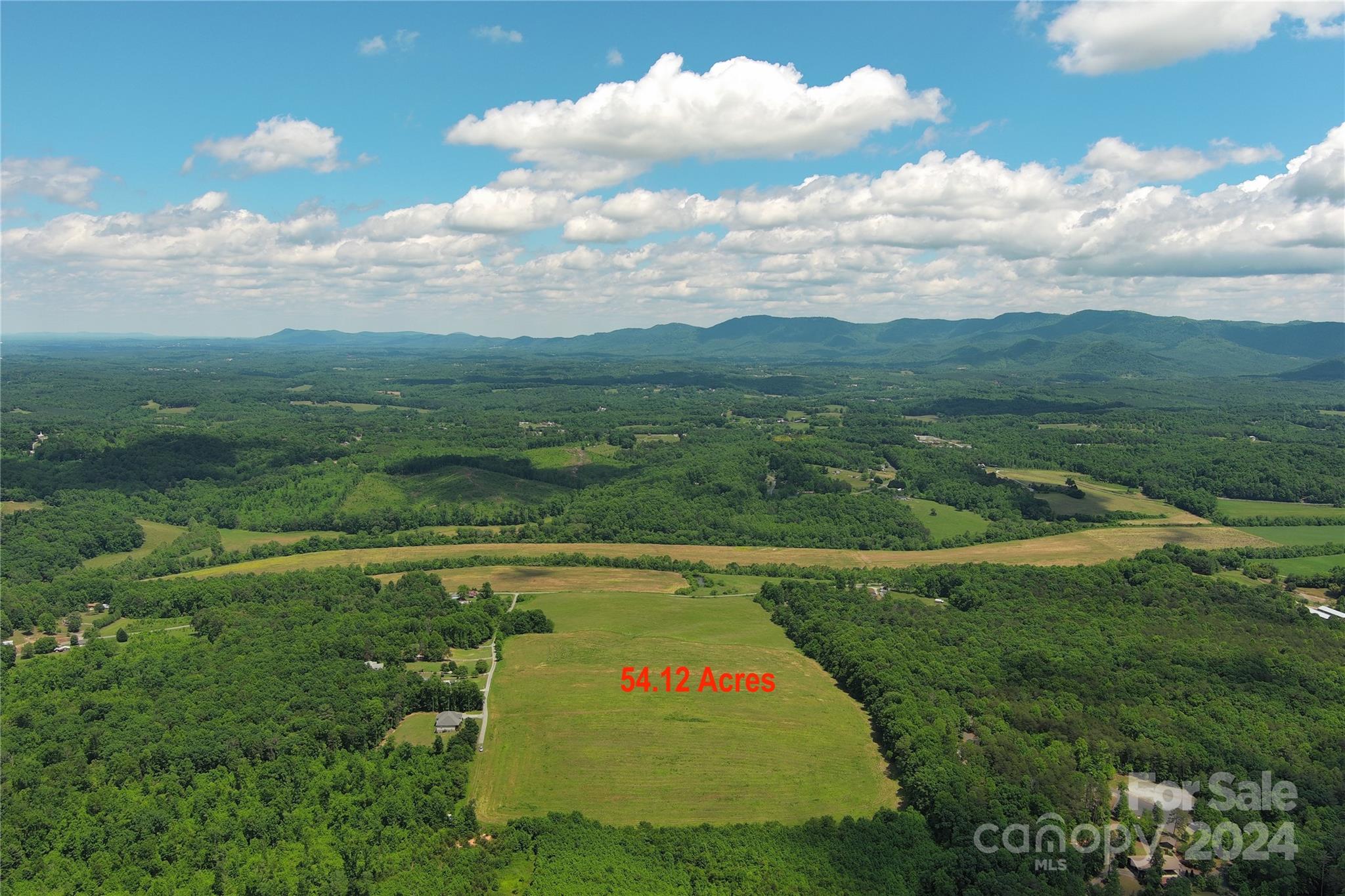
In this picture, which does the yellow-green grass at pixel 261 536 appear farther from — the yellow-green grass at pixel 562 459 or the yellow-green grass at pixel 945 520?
the yellow-green grass at pixel 945 520

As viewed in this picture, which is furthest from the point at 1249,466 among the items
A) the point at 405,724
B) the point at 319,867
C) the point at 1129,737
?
the point at 319,867

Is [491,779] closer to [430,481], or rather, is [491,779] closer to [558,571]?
[558,571]

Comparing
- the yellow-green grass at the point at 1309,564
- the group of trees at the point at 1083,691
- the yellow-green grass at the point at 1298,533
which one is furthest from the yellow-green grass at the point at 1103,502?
the group of trees at the point at 1083,691

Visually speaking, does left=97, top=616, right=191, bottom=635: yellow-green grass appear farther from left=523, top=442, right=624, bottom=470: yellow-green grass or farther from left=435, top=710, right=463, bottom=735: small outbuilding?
left=523, top=442, right=624, bottom=470: yellow-green grass

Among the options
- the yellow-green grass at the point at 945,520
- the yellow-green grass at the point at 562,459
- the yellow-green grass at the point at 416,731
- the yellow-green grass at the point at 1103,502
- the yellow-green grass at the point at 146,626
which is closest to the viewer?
the yellow-green grass at the point at 416,731

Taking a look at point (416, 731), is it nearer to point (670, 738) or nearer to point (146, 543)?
point (670, 738)

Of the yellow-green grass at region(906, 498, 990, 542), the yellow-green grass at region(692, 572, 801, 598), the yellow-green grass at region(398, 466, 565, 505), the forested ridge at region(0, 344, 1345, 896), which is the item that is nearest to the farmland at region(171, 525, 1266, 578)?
the forested ridge at region(0, 344, 1345, 896)
